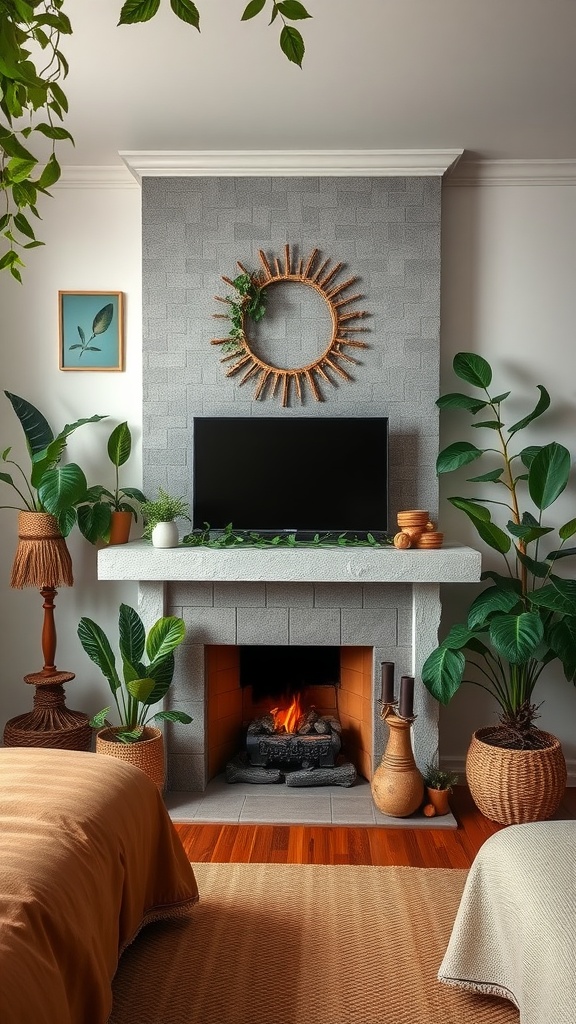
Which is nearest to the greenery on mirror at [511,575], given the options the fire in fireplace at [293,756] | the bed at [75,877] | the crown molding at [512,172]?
the fire in fireplace at [293,756]

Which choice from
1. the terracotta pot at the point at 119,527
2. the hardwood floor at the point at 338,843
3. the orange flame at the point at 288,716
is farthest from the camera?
the orange flame at the point at 288,716

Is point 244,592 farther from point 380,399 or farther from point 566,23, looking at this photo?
point 566,23

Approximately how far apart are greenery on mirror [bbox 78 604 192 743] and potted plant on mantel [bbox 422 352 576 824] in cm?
104

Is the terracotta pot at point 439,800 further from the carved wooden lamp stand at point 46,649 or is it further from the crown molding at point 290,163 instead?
the crown molding at point 290,163

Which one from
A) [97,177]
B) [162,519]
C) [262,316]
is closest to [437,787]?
[162,519]

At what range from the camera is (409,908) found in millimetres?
2668

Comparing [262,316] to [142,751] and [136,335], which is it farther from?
[142,751]

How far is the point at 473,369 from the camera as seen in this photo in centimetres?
363

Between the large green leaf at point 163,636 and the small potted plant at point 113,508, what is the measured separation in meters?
0.48

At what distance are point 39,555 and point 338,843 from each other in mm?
1675

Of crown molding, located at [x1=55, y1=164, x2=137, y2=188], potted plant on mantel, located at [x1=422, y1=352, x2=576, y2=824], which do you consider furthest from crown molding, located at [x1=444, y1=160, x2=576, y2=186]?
crown molding, located at [x1=55, y1=164, x2=137, y2=188]

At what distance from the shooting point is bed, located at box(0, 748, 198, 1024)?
153 centimetres

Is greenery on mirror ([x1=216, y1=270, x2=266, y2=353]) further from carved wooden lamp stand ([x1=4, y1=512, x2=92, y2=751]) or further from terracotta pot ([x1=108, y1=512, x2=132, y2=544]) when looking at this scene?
carved wooden lamp stand ([x1=4, y1=512, x2=92, y2=751])

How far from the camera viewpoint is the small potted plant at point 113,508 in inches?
144
